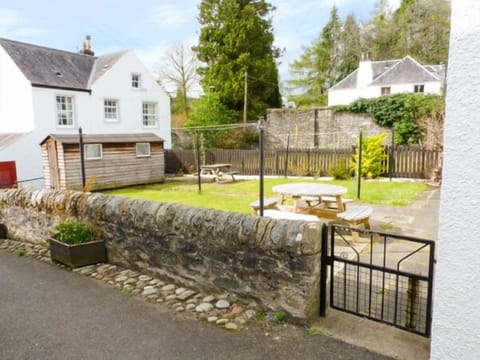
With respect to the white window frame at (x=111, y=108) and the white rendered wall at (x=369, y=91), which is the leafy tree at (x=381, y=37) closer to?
the white rendered wall at (x=369, y=91)

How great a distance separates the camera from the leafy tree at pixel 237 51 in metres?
25.6

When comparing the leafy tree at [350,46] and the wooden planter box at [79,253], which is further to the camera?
the leafy tree at [350,46]

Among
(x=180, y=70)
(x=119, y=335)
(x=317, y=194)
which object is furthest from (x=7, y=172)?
(x=180, y=70)

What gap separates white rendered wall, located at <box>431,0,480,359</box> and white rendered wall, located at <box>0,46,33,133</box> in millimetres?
17889

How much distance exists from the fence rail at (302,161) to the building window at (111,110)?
3.69 m

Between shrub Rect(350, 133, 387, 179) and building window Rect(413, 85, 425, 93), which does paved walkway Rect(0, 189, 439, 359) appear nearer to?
shrub Rect(350, 133, 387, 179)

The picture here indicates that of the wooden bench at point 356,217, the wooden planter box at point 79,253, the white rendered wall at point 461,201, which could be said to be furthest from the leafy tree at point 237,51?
the white rendered wall at point 461,201

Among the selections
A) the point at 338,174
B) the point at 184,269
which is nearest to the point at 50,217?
the point at 184,269

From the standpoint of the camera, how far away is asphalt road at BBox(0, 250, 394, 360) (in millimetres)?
2773

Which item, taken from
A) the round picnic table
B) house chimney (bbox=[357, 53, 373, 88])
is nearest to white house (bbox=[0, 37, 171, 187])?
the round picnic table

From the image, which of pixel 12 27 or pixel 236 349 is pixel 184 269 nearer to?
pixel 236 349

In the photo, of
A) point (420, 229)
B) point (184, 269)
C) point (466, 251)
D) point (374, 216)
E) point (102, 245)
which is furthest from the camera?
point (374, 216)

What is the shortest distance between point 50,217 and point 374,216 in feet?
21.5

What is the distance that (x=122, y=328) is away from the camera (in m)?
3.20
